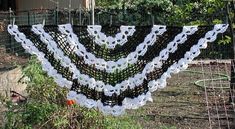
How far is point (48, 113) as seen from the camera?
3824mm

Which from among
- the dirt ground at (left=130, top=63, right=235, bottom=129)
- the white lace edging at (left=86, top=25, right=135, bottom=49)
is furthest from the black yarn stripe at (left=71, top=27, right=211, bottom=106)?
the dirt ground at (left=130, top=63, right=235, bottom=129)

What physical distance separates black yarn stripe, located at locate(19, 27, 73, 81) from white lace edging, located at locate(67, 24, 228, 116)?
13 cm

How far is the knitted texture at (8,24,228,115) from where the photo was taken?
3.05 metres

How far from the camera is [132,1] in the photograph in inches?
568

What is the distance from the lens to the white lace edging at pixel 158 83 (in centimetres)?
297

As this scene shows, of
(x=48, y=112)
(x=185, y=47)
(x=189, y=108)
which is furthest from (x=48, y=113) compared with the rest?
(x=189, y=108)

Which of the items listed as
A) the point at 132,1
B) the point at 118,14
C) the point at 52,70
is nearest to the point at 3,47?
the point at 118,14

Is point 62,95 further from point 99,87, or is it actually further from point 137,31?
point 137,31

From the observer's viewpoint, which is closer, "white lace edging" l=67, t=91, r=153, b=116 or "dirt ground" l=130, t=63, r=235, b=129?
"white lace edging" l=67, t=91, r=153, b=116

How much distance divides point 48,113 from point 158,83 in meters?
1.09

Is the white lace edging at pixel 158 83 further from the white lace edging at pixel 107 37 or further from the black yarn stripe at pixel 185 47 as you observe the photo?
the white lace edging at pixel 107 37

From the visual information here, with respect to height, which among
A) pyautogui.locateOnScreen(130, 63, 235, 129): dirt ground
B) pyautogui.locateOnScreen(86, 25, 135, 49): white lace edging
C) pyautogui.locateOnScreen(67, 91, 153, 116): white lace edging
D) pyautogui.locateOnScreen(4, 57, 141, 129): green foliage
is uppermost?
pyautogui.locateOnScreen(86, 25, 135, 49): white lace edging

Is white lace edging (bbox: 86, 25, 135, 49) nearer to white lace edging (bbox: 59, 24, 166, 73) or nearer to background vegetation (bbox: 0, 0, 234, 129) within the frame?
white lace edging (bbox: 59, 24, 166, 73)

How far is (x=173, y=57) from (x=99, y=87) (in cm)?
53
